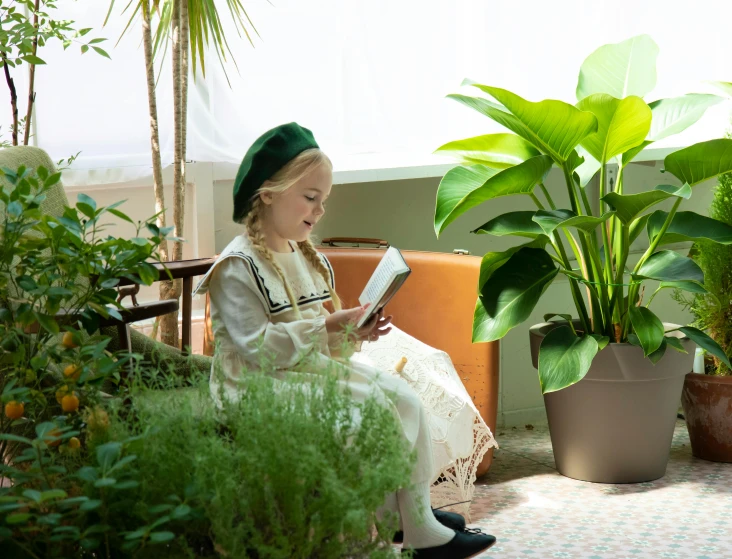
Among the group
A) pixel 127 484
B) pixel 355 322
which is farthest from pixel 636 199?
pixel 127 484

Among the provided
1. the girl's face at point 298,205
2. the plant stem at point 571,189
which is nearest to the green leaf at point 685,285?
the plant stem at point 571,189

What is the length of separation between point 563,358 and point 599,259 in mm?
322

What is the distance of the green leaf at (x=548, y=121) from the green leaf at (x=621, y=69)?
0.33 metres

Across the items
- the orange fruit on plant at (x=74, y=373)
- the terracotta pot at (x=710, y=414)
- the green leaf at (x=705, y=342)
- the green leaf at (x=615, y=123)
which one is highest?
the green leaf at (x=615, y=123)

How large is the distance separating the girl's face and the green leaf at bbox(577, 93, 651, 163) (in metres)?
0.86

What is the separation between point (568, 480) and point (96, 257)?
76.6 inches

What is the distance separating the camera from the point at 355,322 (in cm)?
187

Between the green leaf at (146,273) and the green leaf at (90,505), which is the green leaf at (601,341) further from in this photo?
the green leaf at (90,505)

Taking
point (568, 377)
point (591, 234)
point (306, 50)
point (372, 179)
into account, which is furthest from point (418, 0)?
point (568, 377)

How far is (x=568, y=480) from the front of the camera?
2.78 meters

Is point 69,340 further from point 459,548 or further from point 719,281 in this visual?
point 719,281

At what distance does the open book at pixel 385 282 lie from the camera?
1.79 meters

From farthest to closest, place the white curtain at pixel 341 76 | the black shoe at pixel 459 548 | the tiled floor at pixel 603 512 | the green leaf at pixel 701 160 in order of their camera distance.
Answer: the white curtain at pixel 341 76, the green leaf at pixel 701 160, the tiled floor at pixel 603 512, the black shoe at pixel 459 548

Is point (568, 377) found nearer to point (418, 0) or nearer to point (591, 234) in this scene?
point (591, 234)
